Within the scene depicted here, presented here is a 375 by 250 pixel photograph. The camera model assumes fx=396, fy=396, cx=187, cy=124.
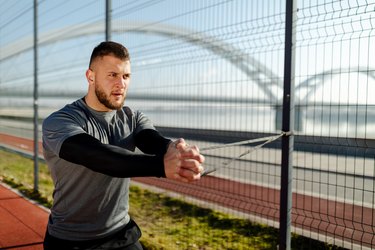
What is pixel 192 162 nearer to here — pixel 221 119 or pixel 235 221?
pixel 221 119

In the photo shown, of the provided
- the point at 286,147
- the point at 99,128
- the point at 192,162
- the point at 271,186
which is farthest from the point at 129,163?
the point at 271,186

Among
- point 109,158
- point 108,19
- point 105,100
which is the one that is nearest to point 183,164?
point 109,158

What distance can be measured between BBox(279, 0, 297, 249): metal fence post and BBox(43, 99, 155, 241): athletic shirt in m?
1.11

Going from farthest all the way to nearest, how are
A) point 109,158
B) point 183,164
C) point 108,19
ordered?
point 108,19 < point 109,158 < point 183,164

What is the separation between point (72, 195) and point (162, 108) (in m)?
3.47

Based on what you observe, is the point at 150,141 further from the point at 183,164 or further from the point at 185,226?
the point at 185,226

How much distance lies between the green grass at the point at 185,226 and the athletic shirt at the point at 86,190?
2066mm

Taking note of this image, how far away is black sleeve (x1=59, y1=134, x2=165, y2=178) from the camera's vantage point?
1323 mm

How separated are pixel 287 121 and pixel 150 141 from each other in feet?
3.29

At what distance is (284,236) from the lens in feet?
8.54

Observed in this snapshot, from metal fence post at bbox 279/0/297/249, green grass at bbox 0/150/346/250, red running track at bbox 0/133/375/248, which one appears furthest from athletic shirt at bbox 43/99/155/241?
red running track at bbox 0/133/375/248

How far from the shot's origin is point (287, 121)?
2521 mm

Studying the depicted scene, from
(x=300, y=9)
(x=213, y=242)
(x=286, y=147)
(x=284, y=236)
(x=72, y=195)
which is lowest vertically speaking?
(x=213, y=242)

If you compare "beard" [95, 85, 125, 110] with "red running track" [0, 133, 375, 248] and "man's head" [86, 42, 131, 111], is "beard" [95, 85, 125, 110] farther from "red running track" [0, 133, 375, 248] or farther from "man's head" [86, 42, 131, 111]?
"red running track" [0, 133, 375, 248]
